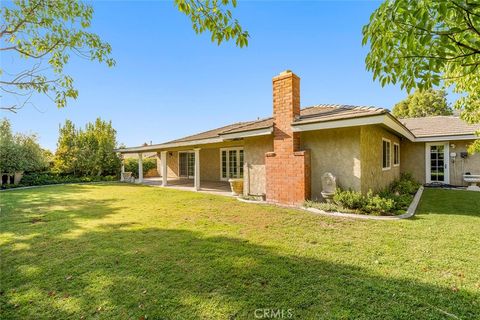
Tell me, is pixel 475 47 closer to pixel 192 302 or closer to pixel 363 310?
pixel 363 310

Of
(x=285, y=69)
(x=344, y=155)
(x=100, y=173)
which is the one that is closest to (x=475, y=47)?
(x=344, y=155)

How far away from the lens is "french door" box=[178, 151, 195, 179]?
21406 mm

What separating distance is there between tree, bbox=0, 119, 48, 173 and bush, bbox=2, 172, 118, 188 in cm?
72

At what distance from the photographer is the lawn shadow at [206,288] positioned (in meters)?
2.77

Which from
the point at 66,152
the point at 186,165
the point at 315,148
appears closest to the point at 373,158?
the point at 315,148

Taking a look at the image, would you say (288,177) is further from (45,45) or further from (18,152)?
(18,152)

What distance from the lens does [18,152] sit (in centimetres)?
1795

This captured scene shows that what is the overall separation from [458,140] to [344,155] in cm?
1023

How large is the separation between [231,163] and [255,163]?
6498mm

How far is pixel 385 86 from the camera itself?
2.80 metres

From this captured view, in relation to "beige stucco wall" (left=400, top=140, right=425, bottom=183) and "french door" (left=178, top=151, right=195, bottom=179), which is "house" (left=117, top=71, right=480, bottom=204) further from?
"french door" (left=178, top=151, right=195, bottom=179)

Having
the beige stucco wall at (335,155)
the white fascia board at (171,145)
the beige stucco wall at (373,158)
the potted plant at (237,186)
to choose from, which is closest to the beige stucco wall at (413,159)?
the beige stucco wall at (373,158)

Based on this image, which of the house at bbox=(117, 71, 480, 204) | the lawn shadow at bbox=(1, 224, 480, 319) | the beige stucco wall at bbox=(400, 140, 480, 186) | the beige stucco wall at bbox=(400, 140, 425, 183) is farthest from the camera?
the beige stucco wall at bbox=(400, 140, 425, 183)

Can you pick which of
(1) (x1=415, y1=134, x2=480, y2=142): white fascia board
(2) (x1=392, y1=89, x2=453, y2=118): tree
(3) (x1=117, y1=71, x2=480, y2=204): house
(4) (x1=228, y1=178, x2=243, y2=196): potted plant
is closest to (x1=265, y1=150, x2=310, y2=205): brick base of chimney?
(3) (x1=117, y1=71, x2=480, y2=204): house
